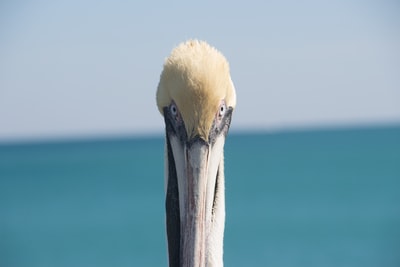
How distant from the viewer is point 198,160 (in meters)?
4.26

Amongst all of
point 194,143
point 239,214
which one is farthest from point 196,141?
point 239,214

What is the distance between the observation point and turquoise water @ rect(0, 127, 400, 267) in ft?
101

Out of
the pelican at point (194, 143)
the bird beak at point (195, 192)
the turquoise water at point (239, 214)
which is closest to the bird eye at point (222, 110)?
the pelican at point (194, 143)

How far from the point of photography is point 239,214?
45.2 metres

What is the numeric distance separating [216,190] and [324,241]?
2998 cm

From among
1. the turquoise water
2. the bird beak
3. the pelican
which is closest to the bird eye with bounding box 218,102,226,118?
the pelican

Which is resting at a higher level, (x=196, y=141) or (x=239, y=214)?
(x=239, y=214)

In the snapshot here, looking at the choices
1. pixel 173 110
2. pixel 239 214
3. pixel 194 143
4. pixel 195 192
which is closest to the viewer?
pixel 195 192

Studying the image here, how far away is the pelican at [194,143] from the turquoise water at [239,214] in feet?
57.6

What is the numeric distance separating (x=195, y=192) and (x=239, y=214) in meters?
41.3

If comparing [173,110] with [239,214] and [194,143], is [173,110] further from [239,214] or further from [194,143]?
[239,214]

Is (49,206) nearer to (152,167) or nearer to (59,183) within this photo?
(59,183)

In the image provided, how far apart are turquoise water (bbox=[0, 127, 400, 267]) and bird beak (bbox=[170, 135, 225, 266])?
698 inches

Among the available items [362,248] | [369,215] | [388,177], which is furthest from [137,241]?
[388,177]
